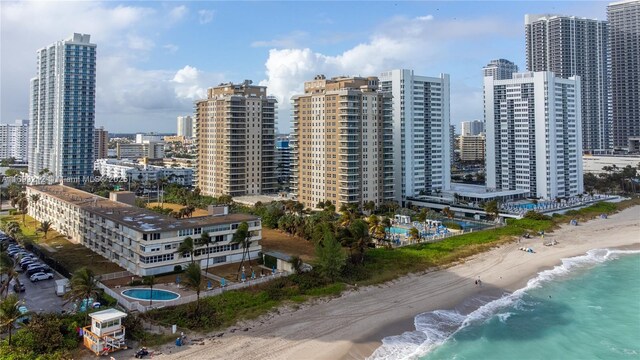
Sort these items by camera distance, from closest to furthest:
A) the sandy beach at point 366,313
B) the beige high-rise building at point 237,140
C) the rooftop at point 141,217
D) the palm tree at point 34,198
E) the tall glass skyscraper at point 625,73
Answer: the sandy beach at point 366,313, the rooftop at point 141,217, the palm tree at point 34,198, the beige high-rise building at point 237,140, the tall glass skyscraper at point 625,73

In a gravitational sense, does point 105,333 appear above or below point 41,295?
above

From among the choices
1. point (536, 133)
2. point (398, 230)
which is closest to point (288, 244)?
point (398, 230)

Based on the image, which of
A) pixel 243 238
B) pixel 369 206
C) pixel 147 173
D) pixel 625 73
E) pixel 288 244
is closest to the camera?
pixel 243 238

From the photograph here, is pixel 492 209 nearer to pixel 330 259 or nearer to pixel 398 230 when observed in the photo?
pixel 398 230

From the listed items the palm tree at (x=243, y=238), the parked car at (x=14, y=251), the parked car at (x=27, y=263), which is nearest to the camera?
the palm tree at (x=243, y=238)

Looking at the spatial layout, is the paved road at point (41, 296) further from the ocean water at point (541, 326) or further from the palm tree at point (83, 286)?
the ocean water at point (541, 326)

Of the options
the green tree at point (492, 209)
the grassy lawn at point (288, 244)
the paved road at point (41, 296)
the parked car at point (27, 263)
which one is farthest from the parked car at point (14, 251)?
the green tree at point (492, 209)

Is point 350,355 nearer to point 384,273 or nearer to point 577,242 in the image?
point 384,273
